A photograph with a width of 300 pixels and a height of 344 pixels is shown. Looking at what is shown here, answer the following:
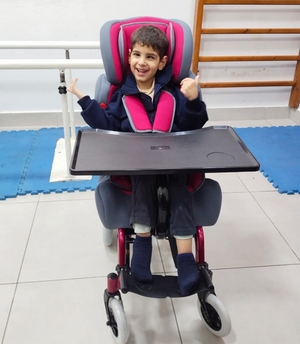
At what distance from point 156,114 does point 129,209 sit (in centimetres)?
34

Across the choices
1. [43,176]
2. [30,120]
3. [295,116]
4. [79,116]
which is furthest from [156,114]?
[295,116]

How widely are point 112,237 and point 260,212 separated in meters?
0.79

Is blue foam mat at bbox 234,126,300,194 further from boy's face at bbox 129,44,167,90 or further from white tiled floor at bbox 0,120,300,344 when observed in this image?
boy's face at bbox 129,44,167,90

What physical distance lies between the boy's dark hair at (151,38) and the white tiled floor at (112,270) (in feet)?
2.79

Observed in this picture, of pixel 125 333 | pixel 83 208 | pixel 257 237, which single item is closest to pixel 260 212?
pixel 257 237

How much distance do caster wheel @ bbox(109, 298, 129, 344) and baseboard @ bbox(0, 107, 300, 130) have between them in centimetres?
193

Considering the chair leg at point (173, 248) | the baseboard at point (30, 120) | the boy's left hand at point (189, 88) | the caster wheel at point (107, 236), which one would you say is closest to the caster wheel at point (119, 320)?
the chair leg at point (173, 248)

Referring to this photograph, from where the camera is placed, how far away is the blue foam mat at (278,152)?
6.79ft

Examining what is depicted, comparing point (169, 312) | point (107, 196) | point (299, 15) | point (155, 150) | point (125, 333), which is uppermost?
point (299, 15)

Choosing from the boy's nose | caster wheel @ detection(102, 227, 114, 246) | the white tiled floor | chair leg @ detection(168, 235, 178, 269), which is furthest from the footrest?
the boy's nose

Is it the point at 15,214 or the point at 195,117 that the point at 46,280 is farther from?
the point at 195,117

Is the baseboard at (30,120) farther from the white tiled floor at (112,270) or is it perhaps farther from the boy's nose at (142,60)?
the boy's nose at (142,60)

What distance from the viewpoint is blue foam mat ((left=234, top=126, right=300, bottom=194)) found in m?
2.07

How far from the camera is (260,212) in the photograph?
5.93ft
